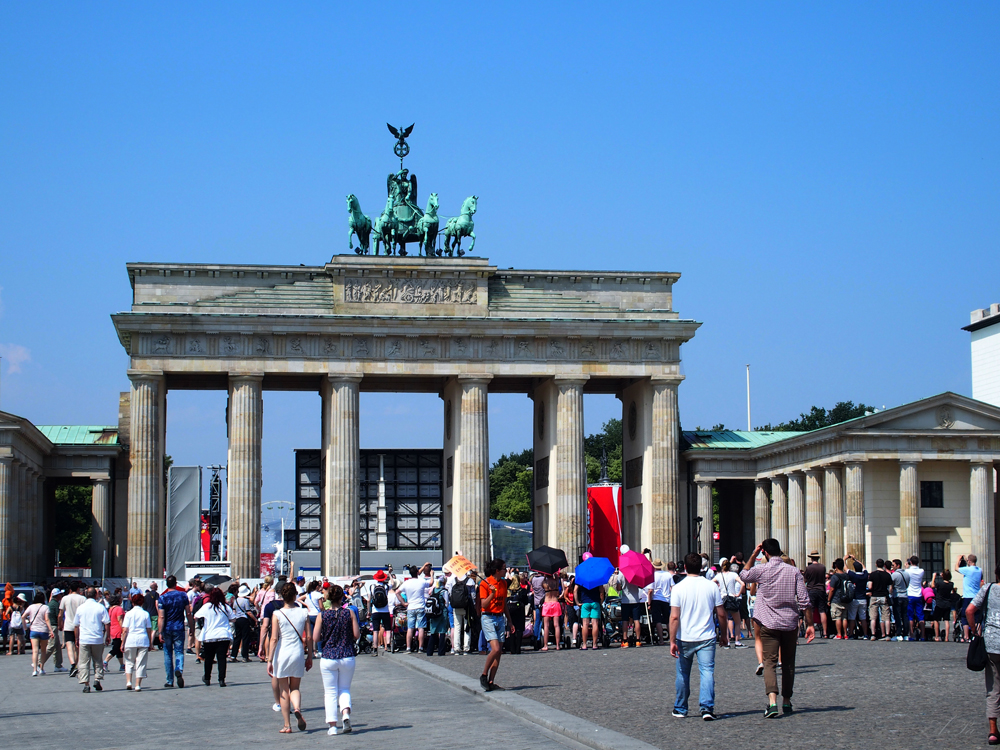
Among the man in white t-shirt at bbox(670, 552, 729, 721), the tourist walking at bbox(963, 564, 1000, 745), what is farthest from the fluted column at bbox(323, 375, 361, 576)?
the tourist walking at bbox(963, 564, 1000, 745)

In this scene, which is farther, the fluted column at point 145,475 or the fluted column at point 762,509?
the fluted column at point 762,509

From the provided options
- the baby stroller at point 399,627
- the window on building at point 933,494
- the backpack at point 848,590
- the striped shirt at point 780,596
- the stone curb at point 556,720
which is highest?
the window on building at point 933,494

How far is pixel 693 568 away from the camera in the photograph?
18.4 m

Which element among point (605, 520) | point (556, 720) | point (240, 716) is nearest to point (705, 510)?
point (605, 520)

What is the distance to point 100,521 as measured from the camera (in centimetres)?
6594

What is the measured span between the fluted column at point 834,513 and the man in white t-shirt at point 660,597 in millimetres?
28597

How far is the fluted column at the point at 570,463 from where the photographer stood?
6719 centimetres

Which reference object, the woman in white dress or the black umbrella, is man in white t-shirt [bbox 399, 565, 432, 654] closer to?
the black umbrella

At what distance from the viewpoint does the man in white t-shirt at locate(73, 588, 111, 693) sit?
85.8 feet

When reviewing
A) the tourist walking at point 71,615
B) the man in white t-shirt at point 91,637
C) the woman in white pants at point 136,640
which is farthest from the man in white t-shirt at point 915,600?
the tourist walking at point 71,615

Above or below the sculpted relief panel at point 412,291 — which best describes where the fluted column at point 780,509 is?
below

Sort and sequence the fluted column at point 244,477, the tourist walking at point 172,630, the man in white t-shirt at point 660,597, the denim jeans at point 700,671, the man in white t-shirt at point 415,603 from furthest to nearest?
the fluted column at point 244,477
the man in white t-shirt at point 415,603
the man in white t-shirt at point 660,597
the tourist walking at point 172,630
the denim jeans at point 700,671

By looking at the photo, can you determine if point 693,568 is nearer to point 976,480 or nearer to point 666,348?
point 976,480

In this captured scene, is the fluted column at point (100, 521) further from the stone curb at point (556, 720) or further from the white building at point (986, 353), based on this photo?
the white building at point (986, 353)
